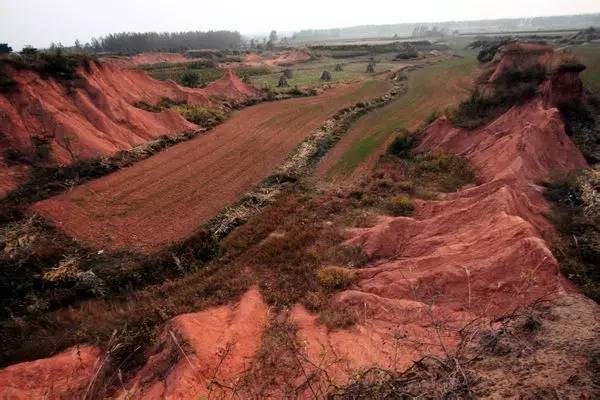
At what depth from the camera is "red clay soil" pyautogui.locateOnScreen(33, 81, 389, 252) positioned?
16.4m

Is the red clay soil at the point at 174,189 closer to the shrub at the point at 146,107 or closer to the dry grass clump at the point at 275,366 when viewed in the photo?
the shrub at the point at 146,107

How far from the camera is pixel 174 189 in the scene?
65.1 ft

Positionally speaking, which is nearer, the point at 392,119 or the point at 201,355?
the point at 201,355

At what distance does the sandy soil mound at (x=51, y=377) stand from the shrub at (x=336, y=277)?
262 inches

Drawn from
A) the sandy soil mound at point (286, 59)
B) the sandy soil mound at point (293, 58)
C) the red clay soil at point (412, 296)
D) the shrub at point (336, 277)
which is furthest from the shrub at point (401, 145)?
the sandy soil mound at point (286, 59)

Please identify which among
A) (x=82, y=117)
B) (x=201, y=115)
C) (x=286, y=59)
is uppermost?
(x=286, y=59)

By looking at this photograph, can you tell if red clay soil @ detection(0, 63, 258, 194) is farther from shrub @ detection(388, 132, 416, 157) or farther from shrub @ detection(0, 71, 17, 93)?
shrub @ detection(388, 132, 416, 157)

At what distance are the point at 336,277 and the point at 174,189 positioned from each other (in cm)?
1112

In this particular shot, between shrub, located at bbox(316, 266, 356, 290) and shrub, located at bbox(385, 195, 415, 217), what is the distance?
4714 millimetres

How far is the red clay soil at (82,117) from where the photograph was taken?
20.9m

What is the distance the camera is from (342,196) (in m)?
18.6

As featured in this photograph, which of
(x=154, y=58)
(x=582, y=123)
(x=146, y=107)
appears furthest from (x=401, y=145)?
(x=154, y=58)

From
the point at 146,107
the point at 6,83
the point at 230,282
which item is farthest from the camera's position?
the point at 146,107

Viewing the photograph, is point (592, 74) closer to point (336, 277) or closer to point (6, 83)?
point (336, 277)
